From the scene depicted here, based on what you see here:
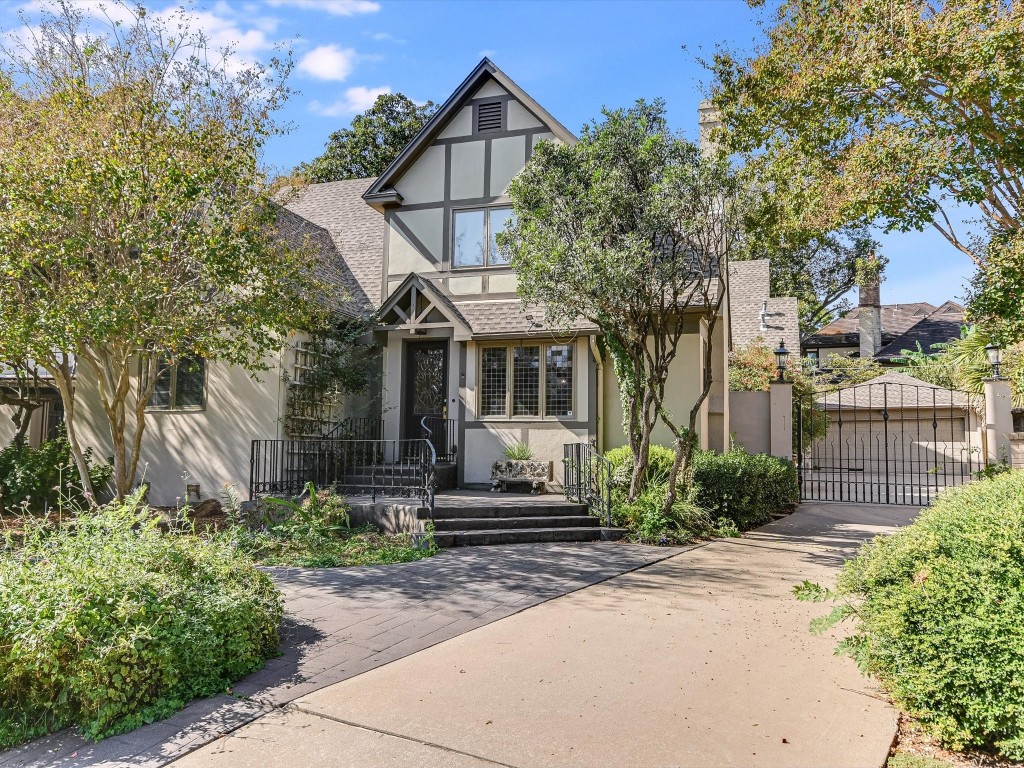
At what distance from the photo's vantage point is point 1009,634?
136 inches

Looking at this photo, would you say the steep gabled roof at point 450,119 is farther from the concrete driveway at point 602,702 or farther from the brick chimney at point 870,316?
the brick chimney at point 870,316

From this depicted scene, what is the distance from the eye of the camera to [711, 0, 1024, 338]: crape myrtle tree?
7.66 m

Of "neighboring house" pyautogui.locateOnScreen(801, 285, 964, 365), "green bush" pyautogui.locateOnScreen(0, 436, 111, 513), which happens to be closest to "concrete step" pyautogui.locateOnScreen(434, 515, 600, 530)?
"green bush" pyautogui.locateOnScreen(0, 436, 111, 513)

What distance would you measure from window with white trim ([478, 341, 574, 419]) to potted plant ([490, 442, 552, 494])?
69 cm

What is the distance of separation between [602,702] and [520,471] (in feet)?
28.5

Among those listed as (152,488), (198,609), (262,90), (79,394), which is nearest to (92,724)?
(198,609)

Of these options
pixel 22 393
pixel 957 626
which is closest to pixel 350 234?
pixel 22 393

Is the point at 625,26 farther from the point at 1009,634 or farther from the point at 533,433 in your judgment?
the point at 1009,634

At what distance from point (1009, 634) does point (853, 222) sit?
7288mm

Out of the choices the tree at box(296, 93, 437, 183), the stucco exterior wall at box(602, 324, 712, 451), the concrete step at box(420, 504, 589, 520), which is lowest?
the concrete step at box(420, 504, 589, 520)

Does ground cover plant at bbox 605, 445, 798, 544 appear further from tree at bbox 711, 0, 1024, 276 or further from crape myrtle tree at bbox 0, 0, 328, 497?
crape myrtle tree at bbox 0, 0, 328, 497

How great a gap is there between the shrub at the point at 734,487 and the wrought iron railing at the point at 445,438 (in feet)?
15.0

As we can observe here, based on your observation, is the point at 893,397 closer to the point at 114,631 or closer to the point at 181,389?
the point at 181,389

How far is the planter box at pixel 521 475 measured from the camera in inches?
500
